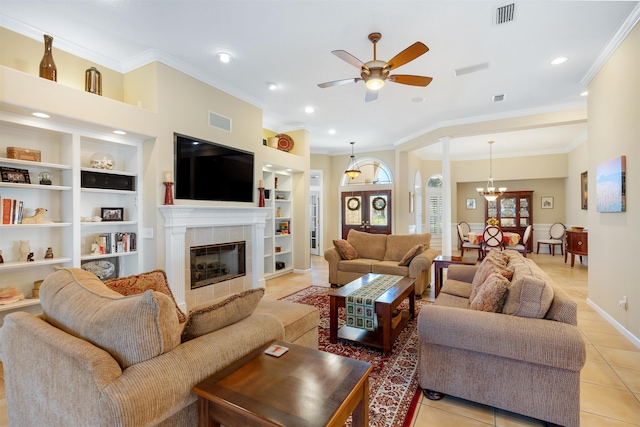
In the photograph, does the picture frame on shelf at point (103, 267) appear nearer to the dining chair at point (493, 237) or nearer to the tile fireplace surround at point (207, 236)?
the tile fireplace surround at point (207, 236)

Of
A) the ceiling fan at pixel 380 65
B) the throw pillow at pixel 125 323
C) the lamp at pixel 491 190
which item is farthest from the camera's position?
the lamp at pixel 491 190

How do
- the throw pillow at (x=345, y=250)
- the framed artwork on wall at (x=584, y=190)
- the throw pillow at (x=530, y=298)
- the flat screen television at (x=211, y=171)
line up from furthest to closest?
the framed artwork on wall at (x=584, y=190)
the throw pillow at (x=345, y=250)
the flat screen television at (x=211, y=171)
the throw pillow at (x=530, y=298)

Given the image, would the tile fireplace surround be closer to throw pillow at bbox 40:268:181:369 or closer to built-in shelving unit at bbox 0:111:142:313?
built-in shelving unit at bbox 0:111:142:313

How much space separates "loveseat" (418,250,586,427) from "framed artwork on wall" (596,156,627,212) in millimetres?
1975

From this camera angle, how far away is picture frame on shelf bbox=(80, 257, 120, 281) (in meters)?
3.34

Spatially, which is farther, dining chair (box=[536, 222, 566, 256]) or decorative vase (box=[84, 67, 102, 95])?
dining chair (box=[536, 222, 566, 256])

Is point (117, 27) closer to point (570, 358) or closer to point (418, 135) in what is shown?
point (570, 358)

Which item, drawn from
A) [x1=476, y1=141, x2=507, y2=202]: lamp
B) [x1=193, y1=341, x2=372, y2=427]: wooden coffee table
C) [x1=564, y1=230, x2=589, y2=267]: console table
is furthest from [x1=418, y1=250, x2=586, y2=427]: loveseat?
[x1=476, y1=141, x2=507, y2=202]: lamp

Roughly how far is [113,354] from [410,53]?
2917 mm

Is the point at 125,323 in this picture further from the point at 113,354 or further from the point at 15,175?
the point at 15,175

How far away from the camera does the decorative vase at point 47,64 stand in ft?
9.19

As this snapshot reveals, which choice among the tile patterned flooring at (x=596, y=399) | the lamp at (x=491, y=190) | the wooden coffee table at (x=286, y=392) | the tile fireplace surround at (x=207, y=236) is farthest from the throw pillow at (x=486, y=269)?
the lamp at (x=491, y=190)

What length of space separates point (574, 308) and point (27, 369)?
2.94 m

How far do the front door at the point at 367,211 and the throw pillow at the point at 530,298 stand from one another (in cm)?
623
